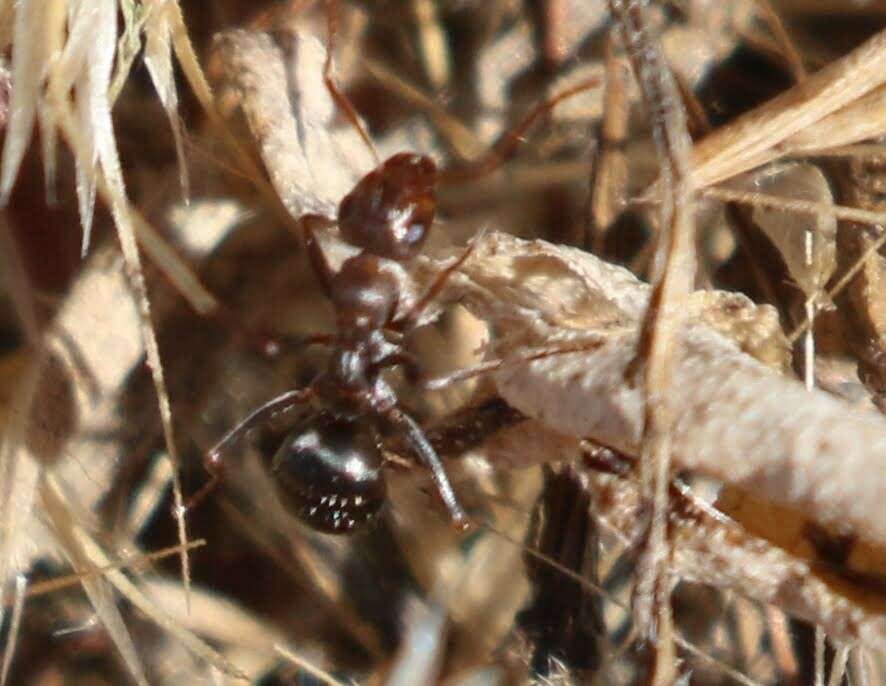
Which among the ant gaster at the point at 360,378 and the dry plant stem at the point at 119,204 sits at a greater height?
the dry plant stem at the point at 119,204

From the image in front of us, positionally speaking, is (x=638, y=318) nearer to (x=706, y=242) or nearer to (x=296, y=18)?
(x=706, y=242)

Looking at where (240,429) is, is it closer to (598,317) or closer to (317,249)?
(317,249)

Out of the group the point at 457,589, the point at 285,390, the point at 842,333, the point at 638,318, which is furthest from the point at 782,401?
the point at 285,390

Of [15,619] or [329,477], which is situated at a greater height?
[329,477]

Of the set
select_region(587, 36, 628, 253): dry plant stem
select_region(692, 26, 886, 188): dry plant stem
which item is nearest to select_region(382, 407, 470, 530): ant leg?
select_region(587, 36, 628, 253): dry plant stem

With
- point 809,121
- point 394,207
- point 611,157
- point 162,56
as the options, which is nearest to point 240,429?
point 394,207

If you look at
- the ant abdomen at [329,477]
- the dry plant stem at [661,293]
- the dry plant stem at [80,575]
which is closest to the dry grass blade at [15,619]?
the dry plant stem at [80,575]

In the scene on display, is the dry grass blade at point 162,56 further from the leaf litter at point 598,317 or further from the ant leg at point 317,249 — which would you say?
the ant leg at point 317,249
